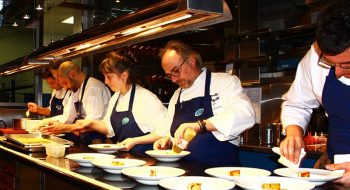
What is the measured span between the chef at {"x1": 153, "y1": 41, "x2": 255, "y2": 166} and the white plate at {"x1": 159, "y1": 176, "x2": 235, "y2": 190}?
977 millimetres

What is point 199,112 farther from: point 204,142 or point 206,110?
point 204,142

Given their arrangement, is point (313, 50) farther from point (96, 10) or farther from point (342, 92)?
point (96, 10)

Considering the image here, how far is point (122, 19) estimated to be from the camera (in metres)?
2.54

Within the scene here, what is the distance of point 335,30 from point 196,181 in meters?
0.82

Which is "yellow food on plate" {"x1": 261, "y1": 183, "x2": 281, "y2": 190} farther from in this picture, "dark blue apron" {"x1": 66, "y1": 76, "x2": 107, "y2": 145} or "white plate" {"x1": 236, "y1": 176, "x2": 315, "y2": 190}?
"dark blue apron" {"x1": 66, "y1": 76, "x2": 107, "y2": 145}

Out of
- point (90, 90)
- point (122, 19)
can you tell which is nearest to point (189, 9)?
point (122, 19)

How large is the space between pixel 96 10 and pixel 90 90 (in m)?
2.46

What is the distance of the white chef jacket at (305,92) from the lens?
2.38 meters

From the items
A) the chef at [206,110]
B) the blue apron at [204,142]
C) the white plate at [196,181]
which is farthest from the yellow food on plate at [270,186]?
the blue apron at [204,142]

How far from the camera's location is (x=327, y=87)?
2277mm

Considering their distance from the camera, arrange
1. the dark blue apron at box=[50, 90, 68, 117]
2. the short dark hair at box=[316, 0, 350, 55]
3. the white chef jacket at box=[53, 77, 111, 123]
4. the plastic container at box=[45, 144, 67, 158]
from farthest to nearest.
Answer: the dark blue apron at box=[50, 90, 68, 117] < the white chef jacket at box=[53, 77, 111, 123] < the plastic container at box=[45, 144, 67, 158] < the short dark hair at box=[316, 0, 350, 55]

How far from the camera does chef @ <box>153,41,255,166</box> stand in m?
3.01

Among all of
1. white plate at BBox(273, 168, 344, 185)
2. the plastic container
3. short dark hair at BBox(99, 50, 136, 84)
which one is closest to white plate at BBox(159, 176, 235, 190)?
white plate at BBox(273, 168, 344, 185)

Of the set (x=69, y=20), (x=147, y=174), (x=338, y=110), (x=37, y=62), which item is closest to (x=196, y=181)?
(x=147, y=174)
